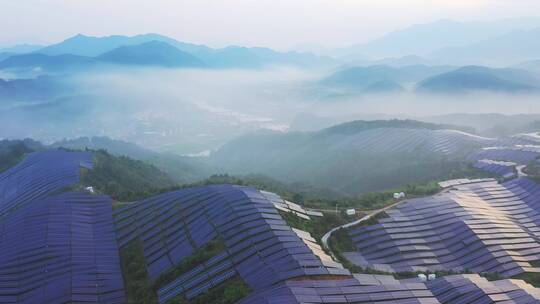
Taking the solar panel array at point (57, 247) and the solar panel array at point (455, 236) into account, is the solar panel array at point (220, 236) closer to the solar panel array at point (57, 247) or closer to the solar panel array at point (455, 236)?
the solar panel array at point (57, 247)

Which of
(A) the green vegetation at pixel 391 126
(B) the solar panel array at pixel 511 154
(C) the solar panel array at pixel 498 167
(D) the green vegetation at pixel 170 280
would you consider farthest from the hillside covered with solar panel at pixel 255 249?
(A) the green vegetation at pixel 391 126

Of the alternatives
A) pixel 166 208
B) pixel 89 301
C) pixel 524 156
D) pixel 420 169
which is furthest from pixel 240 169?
pixel 89 301

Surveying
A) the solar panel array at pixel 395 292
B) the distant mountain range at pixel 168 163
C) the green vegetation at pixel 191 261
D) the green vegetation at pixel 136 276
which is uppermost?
the solar panel array at pixel 395 292

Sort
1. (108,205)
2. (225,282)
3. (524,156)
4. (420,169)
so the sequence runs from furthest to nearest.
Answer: (420,169), (524,156), (108,205), (225,282)

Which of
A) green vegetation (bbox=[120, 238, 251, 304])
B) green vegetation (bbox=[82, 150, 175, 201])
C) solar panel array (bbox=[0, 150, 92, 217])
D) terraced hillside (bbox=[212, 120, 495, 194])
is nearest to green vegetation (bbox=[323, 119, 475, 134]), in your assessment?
terraced hillside (bbox=[212, 120, 495, 194])

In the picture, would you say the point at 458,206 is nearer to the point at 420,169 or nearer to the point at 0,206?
the point at 420,169

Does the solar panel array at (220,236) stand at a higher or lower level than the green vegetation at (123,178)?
higher

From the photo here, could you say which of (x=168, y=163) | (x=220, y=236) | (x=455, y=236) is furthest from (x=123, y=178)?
(x=168, y=163)
